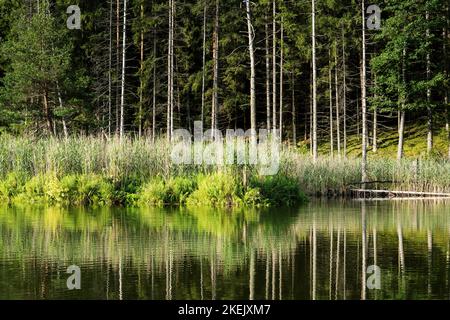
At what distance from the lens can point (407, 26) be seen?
3491 cm

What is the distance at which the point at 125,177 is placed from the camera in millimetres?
20875

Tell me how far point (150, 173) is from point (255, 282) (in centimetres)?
1263

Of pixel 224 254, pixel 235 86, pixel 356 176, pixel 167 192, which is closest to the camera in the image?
pixel 224 254

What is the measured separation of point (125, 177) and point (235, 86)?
77.2ft

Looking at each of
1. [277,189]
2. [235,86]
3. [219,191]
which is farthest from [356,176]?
[235,86]

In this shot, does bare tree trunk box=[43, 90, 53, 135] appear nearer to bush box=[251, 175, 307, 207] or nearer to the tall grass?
the tall grass

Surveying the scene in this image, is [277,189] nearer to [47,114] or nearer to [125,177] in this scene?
[125,177]

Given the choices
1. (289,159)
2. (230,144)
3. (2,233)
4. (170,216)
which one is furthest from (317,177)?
(2,233)

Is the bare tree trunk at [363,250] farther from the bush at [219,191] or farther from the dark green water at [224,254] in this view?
the bush at [219,191]

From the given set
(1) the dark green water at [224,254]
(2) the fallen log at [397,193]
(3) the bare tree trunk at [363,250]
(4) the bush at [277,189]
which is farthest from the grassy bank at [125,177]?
(3) the bare tree trunk at [363,250]

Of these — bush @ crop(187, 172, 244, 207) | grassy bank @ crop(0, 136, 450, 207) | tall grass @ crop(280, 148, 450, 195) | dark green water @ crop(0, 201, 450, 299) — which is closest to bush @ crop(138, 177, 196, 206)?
grassy bank @ crop(0, 136, 450, 207)
